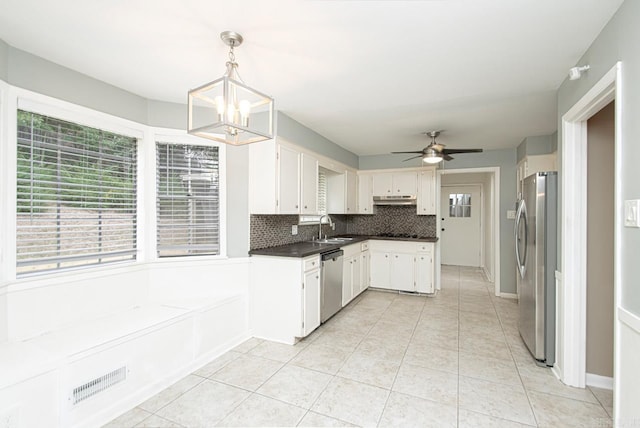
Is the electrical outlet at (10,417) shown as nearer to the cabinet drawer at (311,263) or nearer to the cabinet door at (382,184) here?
the cabinet drawer at (311,263)

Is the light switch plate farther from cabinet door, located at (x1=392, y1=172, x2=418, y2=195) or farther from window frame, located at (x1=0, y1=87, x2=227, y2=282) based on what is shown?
cabinet door, located at (x1=392, y1=172, x2=418, y2=195)

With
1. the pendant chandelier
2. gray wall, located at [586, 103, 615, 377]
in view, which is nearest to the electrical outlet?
the pendant chandelier

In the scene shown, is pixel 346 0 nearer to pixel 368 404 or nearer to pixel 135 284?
pixel 368 404

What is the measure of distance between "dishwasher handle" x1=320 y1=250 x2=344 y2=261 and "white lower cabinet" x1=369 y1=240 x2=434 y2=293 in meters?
1.37

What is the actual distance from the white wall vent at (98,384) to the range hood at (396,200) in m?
4.39

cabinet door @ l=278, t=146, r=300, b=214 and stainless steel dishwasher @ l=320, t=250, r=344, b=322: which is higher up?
cabinet door @ l=278, t=146, r=300, b=214

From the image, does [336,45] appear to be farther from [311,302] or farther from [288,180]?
[311,302]

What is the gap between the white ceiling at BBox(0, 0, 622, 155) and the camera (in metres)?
1.62

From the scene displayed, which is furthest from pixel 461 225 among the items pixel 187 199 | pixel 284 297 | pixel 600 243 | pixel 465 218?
pixel 187 199

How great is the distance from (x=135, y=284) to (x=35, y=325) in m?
0.74

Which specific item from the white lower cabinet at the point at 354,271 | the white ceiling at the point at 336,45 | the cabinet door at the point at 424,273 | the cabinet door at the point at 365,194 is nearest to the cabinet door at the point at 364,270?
the white lower cabinet at the point at 354,271

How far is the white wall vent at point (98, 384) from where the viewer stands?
72.0 inches

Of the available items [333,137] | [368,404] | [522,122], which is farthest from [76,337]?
[522,122]

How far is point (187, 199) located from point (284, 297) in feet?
4.62
